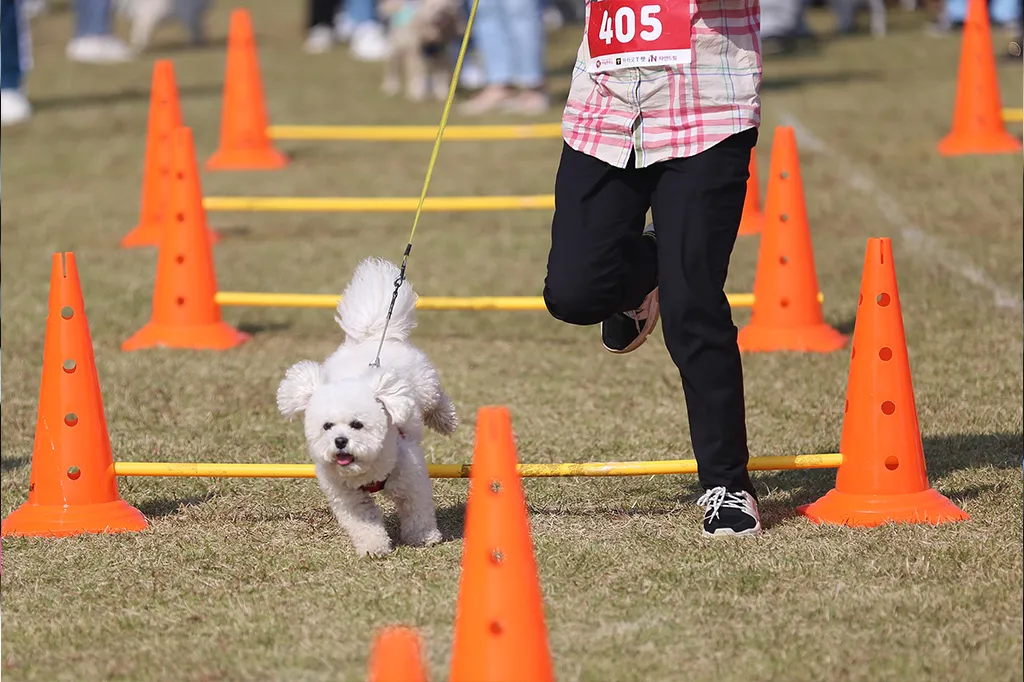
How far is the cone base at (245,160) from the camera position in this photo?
38.9ft

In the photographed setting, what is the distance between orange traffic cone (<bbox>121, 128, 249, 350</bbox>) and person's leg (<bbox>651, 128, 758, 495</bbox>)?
342 centimetres

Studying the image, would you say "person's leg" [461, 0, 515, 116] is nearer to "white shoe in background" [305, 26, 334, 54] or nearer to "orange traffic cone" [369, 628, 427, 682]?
"white shoe in background" [305, 26, 334, 54]

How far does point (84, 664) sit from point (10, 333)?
412 cm

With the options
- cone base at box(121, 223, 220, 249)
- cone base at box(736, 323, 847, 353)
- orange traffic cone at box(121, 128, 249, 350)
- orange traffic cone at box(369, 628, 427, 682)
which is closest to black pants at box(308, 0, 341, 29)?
cone base at box(121, 223, 220, 249)

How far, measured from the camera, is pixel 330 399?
4.25m

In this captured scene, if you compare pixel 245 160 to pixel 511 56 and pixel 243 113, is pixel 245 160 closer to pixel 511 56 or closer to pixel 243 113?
pixel 243 113

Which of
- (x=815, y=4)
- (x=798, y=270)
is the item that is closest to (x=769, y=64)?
(x=815, y=4)

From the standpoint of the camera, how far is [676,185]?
14.0 ft

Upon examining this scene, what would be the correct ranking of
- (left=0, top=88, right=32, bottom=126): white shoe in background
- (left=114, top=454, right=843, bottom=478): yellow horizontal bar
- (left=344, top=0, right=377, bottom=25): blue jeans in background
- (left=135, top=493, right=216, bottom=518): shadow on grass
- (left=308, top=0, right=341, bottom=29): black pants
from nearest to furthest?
(left=114, top=454, right=843, bottom=478): yellow horizontal bar → (left=135, top=493, right=216, bottom=518): shadow on grass → (left=0, top=88, right=32, bottom=126): white shoe in background → (left=344, top=0, right=377, bottom=25): blue jeans in background → (left=308, top=0, right=341, bottom=29): black pants

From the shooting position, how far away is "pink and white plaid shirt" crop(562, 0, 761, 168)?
4.27m

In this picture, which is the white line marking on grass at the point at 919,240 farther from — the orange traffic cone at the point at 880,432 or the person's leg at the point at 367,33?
the person's leg at the point at 367,33

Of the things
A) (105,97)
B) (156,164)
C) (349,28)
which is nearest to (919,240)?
(156,164)

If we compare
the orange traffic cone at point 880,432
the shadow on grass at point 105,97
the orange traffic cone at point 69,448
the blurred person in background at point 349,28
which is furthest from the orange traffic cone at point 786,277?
the blurred person in background at point 349,28

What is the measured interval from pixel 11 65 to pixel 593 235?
1075cm
